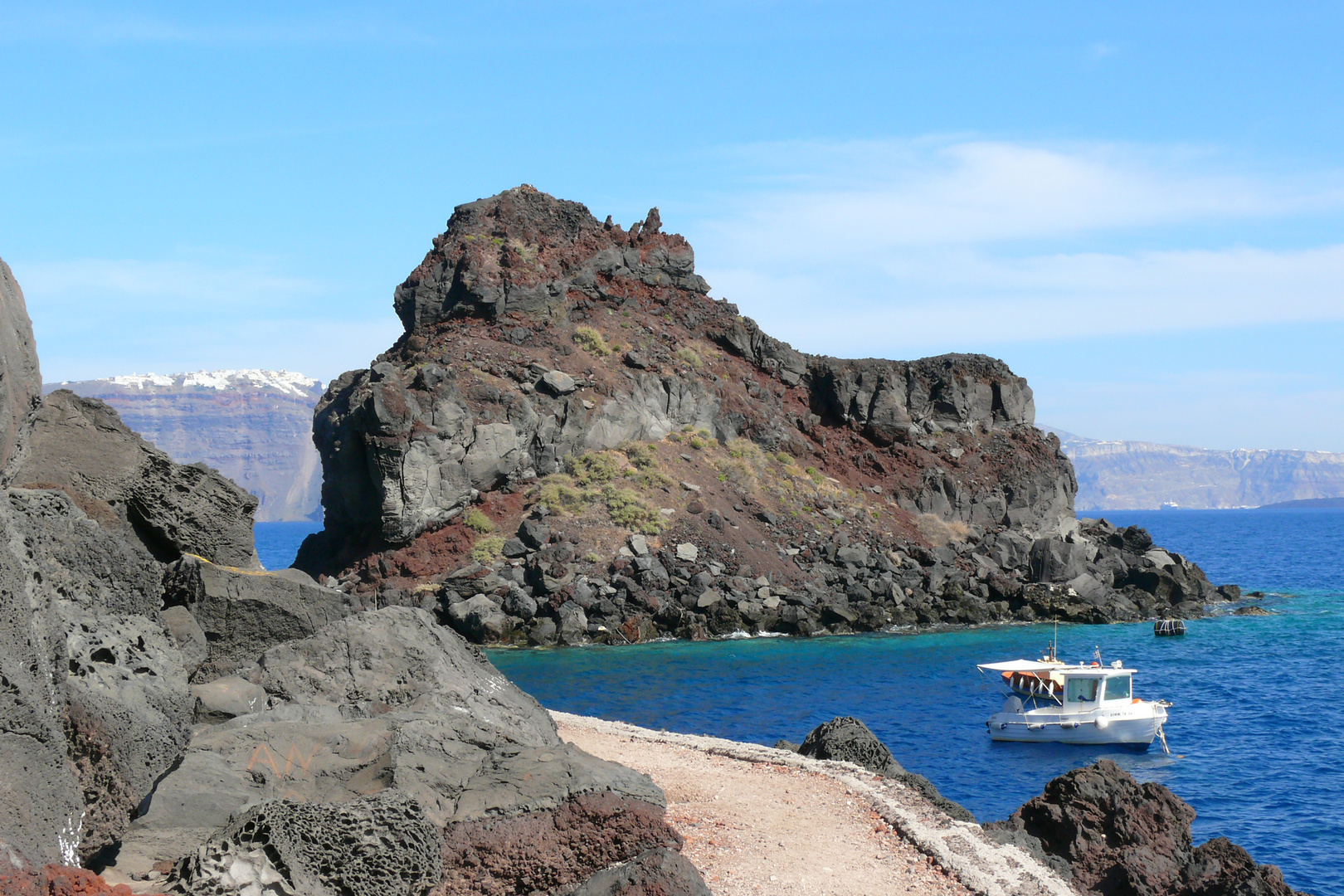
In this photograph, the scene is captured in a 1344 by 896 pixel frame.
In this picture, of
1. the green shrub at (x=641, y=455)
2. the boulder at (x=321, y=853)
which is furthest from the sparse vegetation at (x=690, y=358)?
the boulder at (x=321, y=853)

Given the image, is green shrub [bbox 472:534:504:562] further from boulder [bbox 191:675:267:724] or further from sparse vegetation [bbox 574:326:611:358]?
boulder [bbox 191:675:267:724]

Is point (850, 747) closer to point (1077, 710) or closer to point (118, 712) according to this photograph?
point (118, 712)

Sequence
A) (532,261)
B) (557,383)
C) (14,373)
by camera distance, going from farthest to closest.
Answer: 1. (532,261)
2. (557,383)
3. (14,373)

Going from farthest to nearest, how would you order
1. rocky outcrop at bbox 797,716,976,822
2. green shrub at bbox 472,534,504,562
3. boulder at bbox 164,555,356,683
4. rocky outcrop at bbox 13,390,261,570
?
1. green shrub at bbox 472,534,504,562
2. rocky outcrop at bbox 797,716,976,822
3. boulder at bbox 164,555,356,683
4. rocky outcrop at bbox 13,390,261,570

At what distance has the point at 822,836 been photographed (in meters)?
12.5

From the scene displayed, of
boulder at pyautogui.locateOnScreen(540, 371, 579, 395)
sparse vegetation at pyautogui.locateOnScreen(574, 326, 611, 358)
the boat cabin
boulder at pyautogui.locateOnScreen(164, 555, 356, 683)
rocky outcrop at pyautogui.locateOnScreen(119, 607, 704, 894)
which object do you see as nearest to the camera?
rocky outcrop at pyautogui.locateOnScreen(119, 607, 704, 894)

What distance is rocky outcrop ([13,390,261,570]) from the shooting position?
1227 cm

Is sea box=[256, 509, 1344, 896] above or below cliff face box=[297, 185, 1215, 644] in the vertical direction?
below

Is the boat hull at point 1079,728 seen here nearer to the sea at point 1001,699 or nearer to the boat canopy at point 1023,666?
the sea at point 1001,699

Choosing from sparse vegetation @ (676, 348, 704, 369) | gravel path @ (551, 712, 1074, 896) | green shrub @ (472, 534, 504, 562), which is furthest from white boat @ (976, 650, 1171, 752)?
sparse vegetation @ (676, 348, 704, 369)

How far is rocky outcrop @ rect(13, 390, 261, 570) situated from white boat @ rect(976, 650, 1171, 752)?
1951cm

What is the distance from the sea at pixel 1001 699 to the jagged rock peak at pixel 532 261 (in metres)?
24.6

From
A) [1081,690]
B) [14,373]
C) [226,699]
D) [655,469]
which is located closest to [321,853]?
[226,699]

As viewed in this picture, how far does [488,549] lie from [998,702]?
73.2ft
